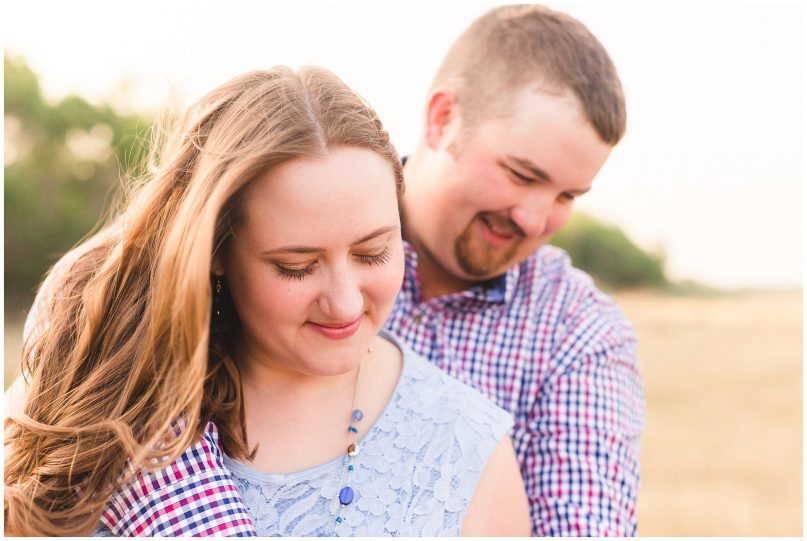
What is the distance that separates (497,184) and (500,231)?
161mm

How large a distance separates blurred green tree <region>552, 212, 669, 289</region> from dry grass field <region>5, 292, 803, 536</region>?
1.02 feet

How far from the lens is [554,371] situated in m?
2.54

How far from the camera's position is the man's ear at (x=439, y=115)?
112 inches

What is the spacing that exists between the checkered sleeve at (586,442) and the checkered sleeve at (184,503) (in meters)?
0.99

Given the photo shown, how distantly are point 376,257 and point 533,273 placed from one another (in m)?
1.12

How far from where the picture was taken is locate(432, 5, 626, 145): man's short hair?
2.53m

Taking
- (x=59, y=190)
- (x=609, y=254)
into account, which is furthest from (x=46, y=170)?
(x=609, y=254)

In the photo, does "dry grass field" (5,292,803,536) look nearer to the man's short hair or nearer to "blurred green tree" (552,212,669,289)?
"blurred green tree" (552,212,669,289)

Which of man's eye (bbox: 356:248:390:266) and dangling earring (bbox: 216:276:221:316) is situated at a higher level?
man's eye (bbox: 356:248:390:266)

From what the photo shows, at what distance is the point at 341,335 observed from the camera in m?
1.80

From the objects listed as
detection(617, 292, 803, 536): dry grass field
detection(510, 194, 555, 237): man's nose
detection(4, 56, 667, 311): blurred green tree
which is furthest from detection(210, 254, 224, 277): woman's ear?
detection(4, 56, 667, 311): blurred green tree

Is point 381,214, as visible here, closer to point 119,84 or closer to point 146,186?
point 146,186

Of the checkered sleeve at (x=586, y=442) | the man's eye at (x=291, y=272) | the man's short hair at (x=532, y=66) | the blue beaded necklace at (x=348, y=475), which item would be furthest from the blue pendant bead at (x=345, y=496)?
the man's short hair at (x=532, y=66)

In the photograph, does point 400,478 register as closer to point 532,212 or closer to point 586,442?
point 586,442
